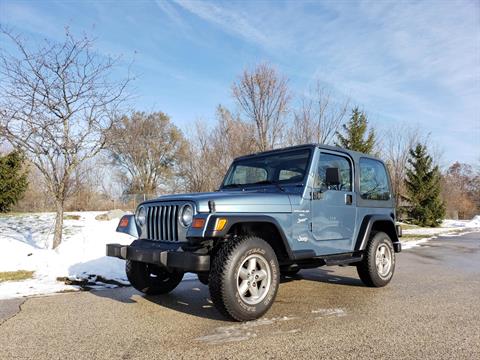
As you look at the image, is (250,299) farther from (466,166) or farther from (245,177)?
(466,166)

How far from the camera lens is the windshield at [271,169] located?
5516 millimetres

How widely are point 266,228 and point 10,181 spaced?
2210 cm

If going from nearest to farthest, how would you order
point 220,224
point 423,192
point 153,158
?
point 220,224
point 423,192
point 153,158

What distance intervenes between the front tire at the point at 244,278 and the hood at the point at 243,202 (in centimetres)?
35

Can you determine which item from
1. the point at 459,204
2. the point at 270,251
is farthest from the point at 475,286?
the point at 459,204

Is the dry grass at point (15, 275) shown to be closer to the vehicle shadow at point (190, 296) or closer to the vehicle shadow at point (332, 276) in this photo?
the vehicle shadow at point (190, 296)

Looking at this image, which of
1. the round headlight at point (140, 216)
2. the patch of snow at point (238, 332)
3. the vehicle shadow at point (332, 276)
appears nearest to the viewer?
the patch of snow at point (238, 332)

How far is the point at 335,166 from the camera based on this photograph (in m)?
5.83

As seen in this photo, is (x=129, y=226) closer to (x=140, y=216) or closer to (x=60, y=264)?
(x=140, y=216)

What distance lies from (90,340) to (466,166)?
3345 inches

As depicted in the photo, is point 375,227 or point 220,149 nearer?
point 375,227

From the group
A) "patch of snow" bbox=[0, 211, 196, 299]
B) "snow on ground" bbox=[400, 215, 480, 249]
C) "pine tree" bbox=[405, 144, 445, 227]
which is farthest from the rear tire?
"pine tree" bbox=[405, 144, 445, 227]

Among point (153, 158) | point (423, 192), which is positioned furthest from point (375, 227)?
point (153, 158)

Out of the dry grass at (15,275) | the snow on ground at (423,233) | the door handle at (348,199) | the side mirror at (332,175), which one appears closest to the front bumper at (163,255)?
the side mirror at (332,175)
